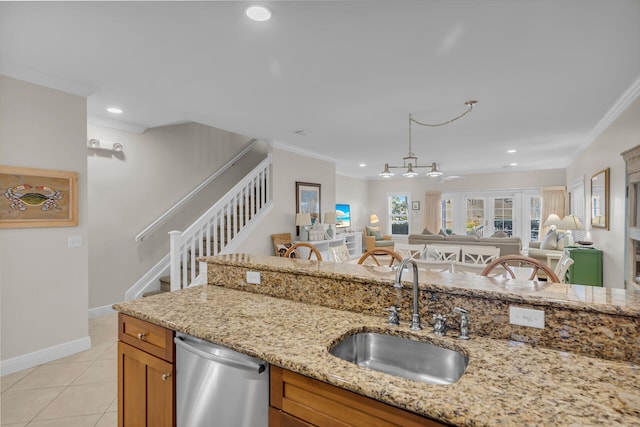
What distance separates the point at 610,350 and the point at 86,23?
3174mm

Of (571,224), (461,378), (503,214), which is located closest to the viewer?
(461,378)

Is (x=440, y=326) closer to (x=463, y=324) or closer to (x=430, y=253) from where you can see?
(x=463, y=324)

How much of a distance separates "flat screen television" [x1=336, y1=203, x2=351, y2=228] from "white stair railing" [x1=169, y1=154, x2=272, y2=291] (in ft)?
12.9

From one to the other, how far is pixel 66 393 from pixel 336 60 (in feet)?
10.9

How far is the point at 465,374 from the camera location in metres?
1.02

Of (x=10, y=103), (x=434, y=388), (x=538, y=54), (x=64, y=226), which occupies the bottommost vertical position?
(x=434, y=388)

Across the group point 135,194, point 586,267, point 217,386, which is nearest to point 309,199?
point 135,194

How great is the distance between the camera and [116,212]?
172 inches

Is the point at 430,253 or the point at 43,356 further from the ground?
the point at 430,253

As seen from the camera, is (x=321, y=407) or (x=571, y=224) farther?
(x=571, y=224)

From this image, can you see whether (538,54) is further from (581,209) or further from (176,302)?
(581,209)

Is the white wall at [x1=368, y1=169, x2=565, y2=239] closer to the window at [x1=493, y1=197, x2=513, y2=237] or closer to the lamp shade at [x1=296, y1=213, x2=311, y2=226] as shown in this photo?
the window at [x1=493, y1=197, x2=513, y2=237]

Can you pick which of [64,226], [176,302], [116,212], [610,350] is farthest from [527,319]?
[116,212]

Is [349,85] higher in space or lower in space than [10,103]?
higher
